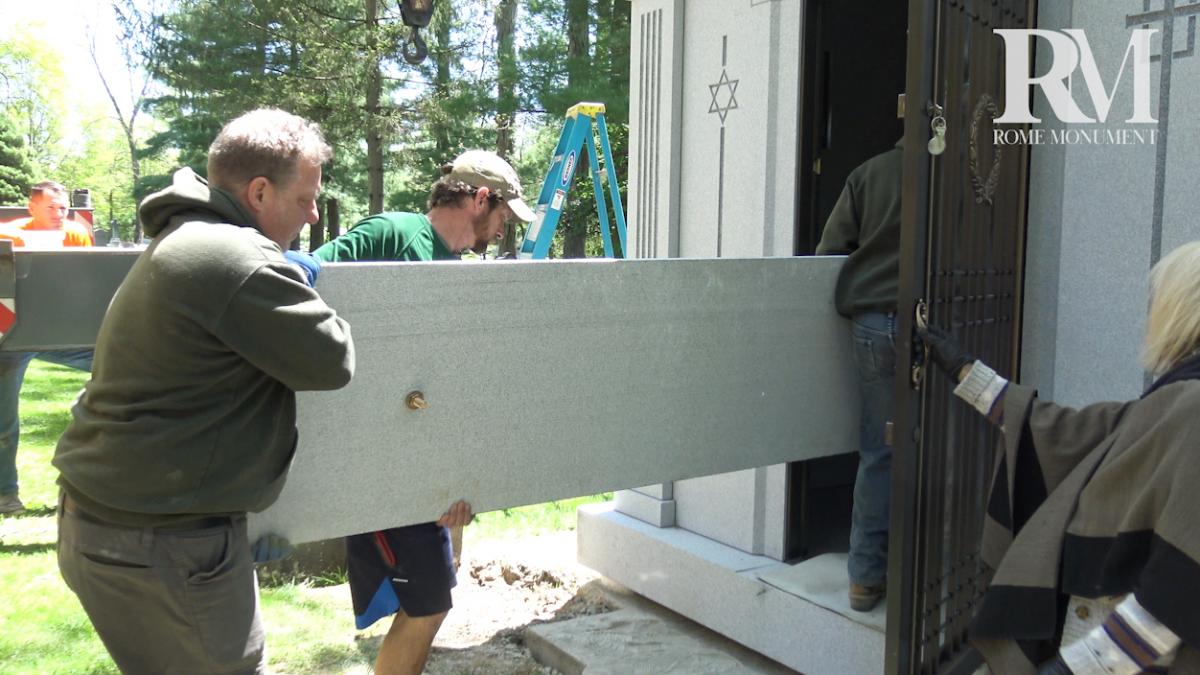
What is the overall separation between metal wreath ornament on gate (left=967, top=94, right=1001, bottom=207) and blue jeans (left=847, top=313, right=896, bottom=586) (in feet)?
1.52

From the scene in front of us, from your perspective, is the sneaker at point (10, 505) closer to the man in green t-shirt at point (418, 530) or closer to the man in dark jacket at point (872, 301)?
the man in green t-shirt at point (418, 530)

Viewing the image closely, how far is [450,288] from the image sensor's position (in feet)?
8.07

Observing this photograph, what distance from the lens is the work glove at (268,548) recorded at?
2.29 metres

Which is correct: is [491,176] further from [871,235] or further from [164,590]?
[164,590]

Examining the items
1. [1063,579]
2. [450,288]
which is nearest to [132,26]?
[450,288]

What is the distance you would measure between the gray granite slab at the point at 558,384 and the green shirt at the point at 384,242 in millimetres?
1020

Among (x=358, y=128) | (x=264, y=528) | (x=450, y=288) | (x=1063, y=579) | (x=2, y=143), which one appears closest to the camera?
(x=1063, y=579)

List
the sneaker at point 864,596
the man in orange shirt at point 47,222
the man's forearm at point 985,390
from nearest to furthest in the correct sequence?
1. the man's forearm at point 985,390
2. the sneaker at point 864,596
3. the man in orange shirt at point 47,222

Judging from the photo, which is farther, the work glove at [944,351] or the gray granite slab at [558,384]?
the work glove at [944,351]

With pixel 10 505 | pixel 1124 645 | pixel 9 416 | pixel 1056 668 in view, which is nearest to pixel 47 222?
pixel 9 416

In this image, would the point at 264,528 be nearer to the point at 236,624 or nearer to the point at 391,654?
the point at 236,624

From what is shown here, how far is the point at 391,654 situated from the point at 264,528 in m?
1.19

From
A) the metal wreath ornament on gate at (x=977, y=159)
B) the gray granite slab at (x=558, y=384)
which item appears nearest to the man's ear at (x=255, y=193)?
the gray granite slab at (x=558, y=384)

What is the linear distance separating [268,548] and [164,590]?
0.31 metres
